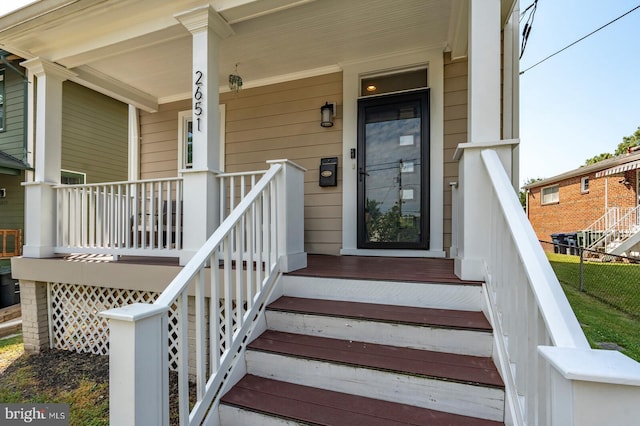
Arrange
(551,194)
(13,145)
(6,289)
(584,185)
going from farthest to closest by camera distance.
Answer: (551,194) < (584,185) < (13,145) < (6,289)

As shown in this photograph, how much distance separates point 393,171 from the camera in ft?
13.3

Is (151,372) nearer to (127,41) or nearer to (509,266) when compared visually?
(509,266)

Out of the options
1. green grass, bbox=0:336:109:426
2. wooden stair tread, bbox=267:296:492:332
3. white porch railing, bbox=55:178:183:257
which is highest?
white porch railing, bbox=55:178:183:257

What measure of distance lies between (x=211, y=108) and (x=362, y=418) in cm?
273

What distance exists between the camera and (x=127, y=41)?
3.32m

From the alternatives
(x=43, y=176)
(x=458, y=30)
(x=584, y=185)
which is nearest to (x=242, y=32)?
(x=458, y=30)

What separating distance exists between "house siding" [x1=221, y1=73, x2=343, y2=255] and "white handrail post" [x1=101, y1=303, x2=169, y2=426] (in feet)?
10.2

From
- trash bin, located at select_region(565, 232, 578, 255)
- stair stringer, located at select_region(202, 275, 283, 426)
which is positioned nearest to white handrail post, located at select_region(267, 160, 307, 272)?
stair stringer, located at select_region(202, 275, 283, 426)

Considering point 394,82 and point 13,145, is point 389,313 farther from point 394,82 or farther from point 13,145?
point 13,145

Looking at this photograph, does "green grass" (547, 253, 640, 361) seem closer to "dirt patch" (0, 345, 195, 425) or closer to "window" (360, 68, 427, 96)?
"window" (360, 68, 427, 96)

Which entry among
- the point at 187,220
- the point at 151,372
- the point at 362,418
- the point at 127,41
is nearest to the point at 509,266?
the point at 362,418

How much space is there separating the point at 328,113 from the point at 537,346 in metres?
3.76

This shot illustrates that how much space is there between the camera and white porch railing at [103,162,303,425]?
3.99ft

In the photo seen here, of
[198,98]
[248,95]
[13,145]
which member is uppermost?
[248,95]
